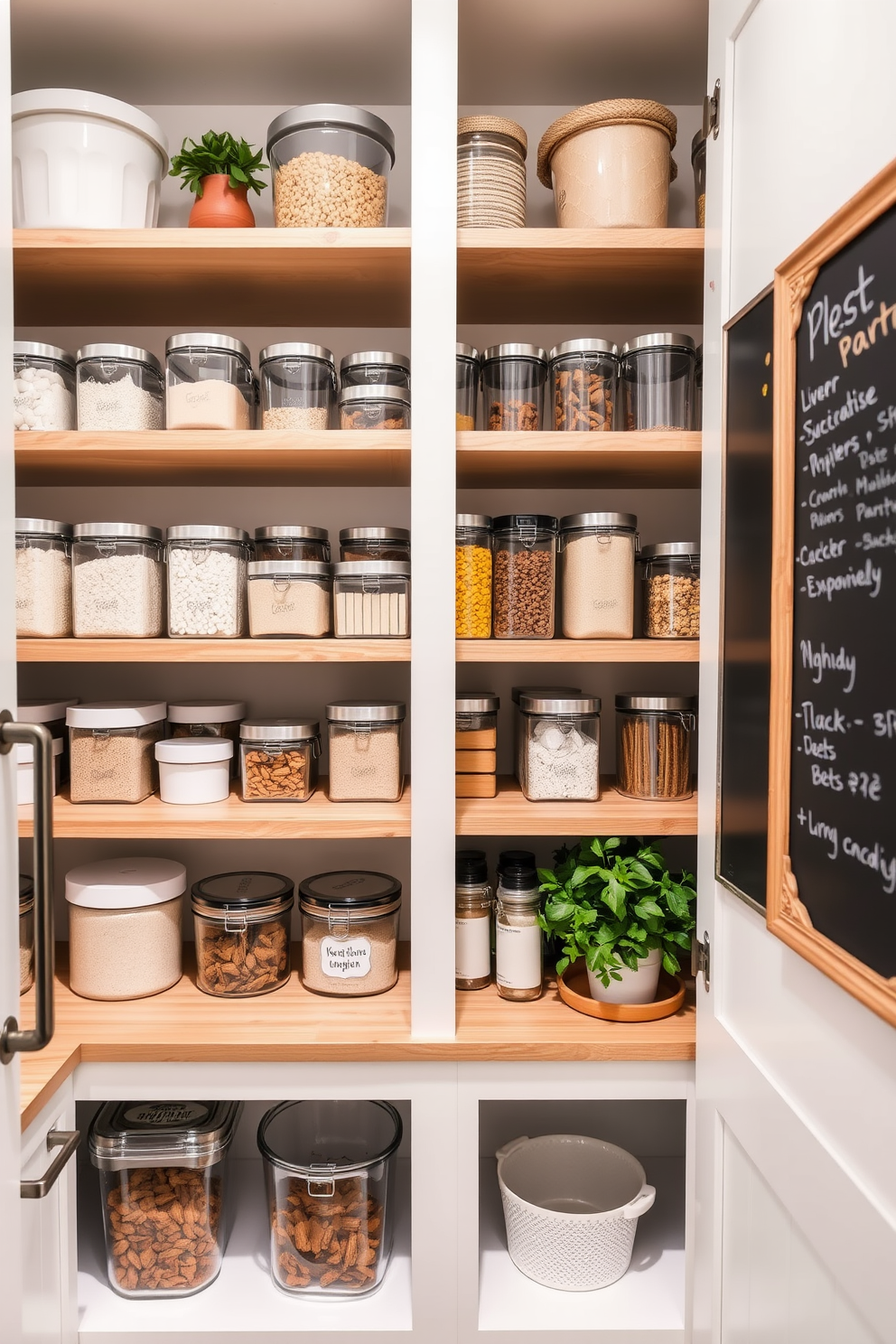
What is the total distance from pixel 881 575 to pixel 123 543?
122 cm

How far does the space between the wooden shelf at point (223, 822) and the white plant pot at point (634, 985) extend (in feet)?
1.49

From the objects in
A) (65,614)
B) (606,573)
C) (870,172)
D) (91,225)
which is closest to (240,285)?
(91,225)

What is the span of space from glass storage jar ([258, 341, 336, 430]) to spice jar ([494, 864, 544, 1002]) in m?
0.89

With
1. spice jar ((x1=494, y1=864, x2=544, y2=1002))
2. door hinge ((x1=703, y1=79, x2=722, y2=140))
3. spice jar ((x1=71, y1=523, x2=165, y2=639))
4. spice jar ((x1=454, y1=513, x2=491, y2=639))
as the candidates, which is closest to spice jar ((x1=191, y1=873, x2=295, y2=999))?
spice jar ((x1=494, y1=864, x2=544, y2=1002))

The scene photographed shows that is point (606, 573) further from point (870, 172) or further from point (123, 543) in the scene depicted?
point (123, 543)

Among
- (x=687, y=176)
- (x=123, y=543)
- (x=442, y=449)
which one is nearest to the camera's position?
(x=442, y=449)

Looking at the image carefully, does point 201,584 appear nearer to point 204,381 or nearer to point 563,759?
point 204,381

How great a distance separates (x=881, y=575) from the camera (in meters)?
0.78

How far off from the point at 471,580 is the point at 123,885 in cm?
84

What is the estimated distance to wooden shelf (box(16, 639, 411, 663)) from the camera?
143 centimetres

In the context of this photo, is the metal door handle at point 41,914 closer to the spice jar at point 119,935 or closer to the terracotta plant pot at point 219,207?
the spice jar at point 119,935

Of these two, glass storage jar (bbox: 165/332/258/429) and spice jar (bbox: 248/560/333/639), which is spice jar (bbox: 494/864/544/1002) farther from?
glass storage jar (bbox: 165/332/258/429)

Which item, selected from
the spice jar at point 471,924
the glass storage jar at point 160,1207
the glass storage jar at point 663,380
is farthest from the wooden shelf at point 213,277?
the glass storage jar at point 160,1207

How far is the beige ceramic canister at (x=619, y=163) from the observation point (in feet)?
4.53
